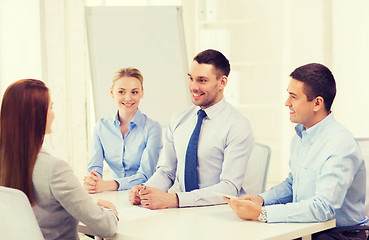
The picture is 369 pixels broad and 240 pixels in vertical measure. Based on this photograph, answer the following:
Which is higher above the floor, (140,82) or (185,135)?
(140,82)

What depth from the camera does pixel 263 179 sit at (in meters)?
2.85

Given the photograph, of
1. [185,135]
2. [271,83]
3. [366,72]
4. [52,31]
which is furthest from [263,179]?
[271,83]

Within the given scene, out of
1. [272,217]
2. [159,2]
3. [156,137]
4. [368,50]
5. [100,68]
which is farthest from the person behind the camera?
[159,2]

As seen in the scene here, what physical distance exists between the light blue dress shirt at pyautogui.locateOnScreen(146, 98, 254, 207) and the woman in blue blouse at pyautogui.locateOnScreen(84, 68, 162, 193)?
0.27m

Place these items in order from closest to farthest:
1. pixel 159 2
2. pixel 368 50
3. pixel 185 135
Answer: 1. pixel 185 135
2. pixel 368 50
3. pixel 159 2

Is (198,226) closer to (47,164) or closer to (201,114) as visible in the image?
(47,164)

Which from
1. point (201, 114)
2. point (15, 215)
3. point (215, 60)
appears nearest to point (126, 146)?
point (201, 114)

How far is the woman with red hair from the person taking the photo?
1.82m

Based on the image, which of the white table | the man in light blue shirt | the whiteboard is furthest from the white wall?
the man in light blue shirt

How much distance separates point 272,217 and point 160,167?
2.81 ft

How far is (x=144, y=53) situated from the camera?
4082 millimetres

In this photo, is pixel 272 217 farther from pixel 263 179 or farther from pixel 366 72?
pixel 366 72

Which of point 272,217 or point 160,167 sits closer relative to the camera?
point 272,217

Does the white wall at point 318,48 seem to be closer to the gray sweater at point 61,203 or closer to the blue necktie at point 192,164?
the blue necktie at point 192,164
